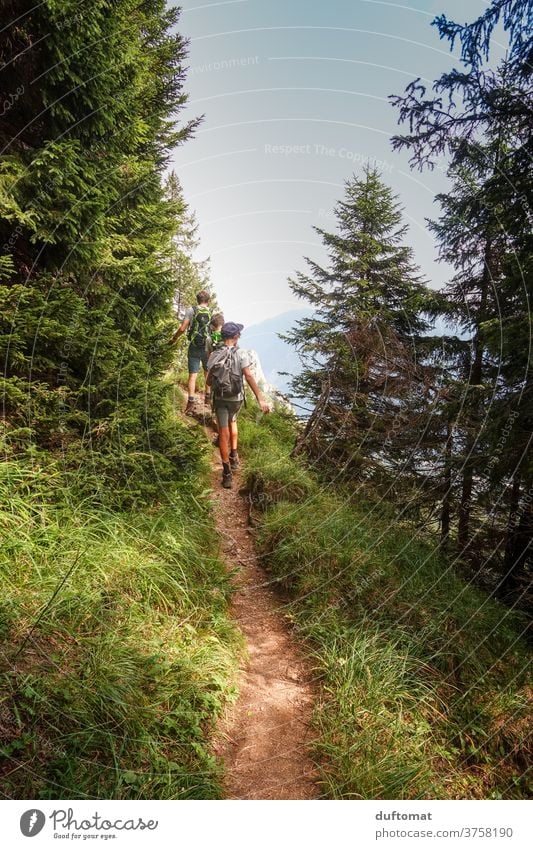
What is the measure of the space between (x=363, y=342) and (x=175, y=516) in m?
6.07

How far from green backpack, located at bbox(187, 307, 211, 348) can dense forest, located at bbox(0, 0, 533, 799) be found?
1516mm

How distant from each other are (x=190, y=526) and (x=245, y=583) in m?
1.04

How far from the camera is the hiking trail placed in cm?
251

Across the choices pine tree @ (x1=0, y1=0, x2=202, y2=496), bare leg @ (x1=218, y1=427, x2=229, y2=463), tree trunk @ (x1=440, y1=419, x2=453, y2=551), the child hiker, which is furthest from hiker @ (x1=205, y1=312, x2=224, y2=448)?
tree trunk @ (x1=440, y1=419, x2=453, y2=551)

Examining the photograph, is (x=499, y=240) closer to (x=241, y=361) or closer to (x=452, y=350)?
(x=452, y=350)

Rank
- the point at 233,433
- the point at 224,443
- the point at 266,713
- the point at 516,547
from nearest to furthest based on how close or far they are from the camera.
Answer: the point at 266,713, the point at 516,547, the point at 224,443, the point at 233,433

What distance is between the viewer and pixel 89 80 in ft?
13.4

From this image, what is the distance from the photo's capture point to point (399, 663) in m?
3.33

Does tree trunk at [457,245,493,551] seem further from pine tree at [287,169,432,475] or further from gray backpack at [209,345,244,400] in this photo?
gray backpack at [209,345,244,400]

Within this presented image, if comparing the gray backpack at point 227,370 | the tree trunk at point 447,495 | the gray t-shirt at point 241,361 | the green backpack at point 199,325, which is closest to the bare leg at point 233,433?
the gray t-shirt at point 241,361

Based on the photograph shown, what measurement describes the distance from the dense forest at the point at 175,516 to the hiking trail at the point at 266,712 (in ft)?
0.40
